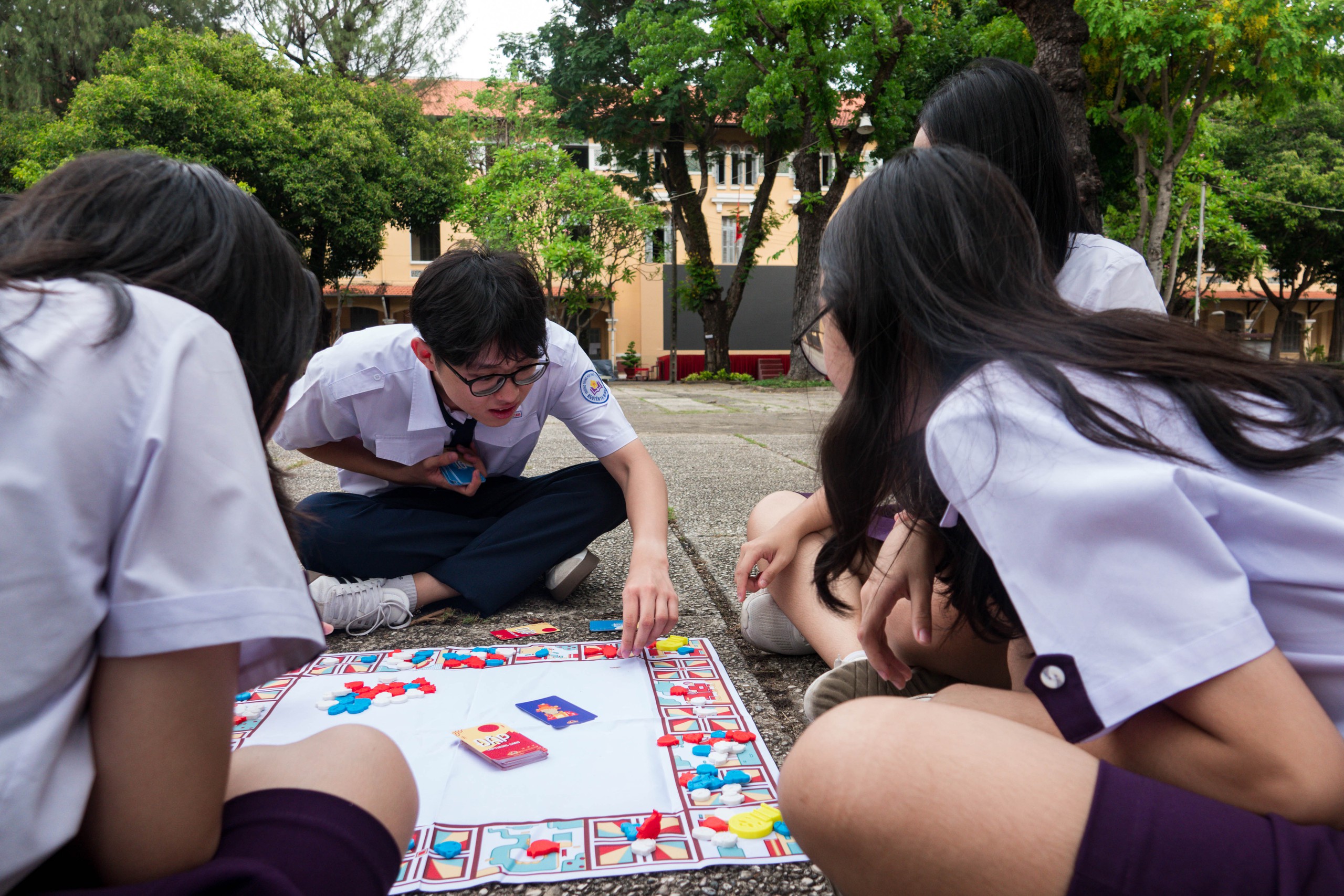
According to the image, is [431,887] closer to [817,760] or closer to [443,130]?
[817,760]

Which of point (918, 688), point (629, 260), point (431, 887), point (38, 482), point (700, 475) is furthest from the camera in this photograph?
point (629, 260)

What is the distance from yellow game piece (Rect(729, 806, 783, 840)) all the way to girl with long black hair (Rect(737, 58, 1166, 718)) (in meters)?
0.38

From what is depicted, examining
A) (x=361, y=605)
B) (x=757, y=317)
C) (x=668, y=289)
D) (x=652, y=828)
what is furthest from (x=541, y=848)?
(x=757, y=317)

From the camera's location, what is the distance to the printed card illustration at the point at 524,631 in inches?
75.5

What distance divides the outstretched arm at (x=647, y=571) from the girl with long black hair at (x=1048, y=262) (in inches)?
5.7

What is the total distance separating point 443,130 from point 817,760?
18044 mm

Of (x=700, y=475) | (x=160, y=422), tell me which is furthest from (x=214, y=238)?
(x=700, y=475)

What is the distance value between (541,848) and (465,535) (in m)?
1.14

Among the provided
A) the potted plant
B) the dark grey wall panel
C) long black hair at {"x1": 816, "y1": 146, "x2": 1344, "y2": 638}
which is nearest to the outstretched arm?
long black hair at {"x1": 816, "y1": 146, "x2": 1344, "y2": 638}

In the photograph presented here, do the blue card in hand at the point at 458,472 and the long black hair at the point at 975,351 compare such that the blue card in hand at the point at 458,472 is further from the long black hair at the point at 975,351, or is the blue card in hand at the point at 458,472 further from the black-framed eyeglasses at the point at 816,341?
the long black hair at the point at 975,351

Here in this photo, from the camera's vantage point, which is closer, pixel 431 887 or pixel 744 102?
pixel 431 887

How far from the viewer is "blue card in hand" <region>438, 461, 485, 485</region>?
2150 millimetres

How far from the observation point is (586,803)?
120 centimetres

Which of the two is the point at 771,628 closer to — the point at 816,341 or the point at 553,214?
the point at 816,341
